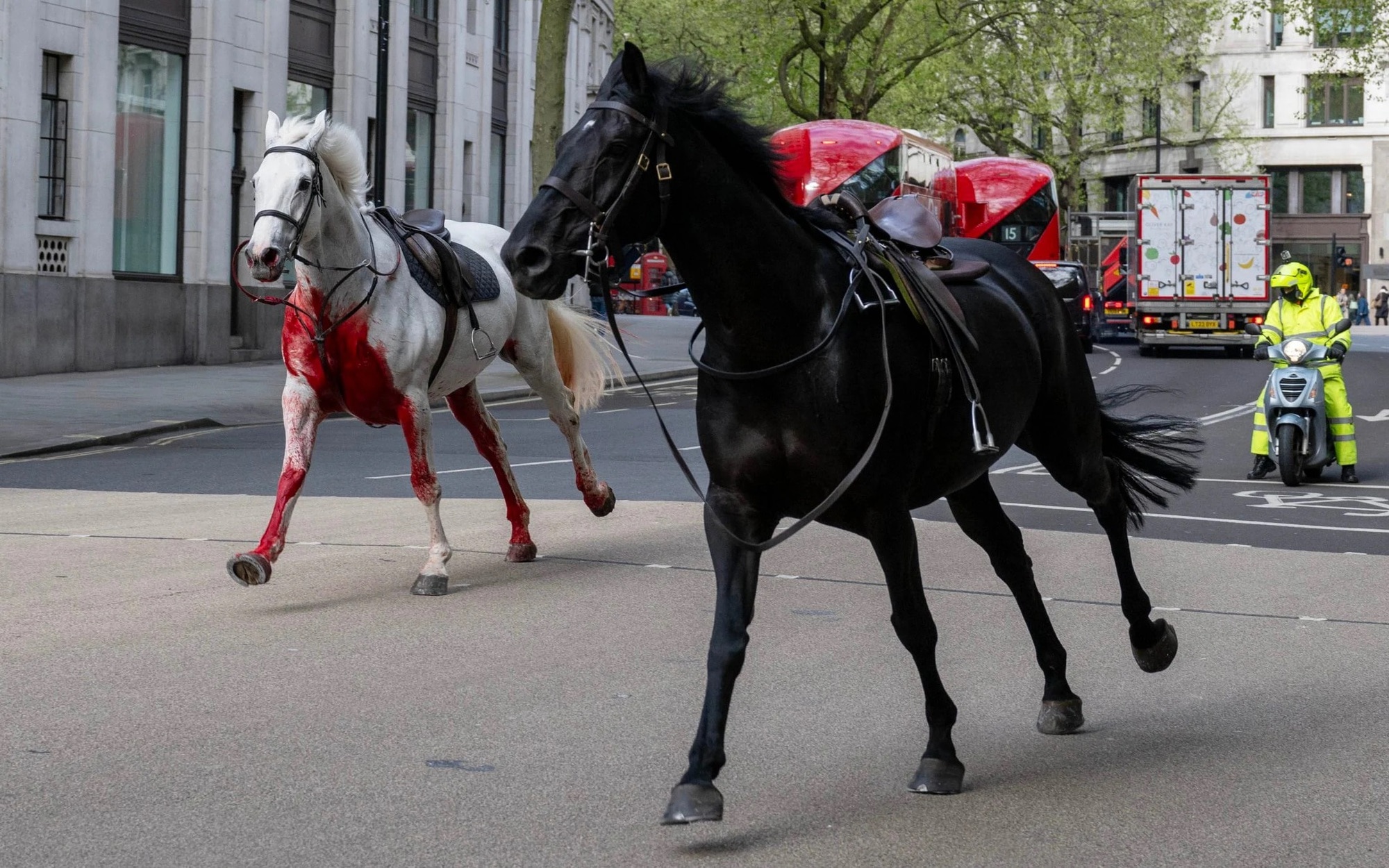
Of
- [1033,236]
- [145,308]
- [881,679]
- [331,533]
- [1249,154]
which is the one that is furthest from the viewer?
[1249,154]

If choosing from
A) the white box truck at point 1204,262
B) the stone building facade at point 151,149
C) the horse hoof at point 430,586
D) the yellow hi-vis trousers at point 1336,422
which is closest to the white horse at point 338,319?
the horse hoof at point 430,586

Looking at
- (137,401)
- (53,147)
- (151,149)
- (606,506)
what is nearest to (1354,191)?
(151,149)

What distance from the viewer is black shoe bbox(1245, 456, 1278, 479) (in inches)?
595

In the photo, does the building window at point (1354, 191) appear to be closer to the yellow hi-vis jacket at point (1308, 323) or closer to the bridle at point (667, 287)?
the yellow hi-vis jacket at point (1308, 323)

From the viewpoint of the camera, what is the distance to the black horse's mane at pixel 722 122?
15.7ft

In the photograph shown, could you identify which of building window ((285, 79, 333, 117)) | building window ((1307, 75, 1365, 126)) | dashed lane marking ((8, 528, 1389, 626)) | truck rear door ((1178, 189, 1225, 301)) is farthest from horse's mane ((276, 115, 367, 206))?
building window ((1307, 75, 1365, 126))

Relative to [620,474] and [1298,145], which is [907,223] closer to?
[620,474]

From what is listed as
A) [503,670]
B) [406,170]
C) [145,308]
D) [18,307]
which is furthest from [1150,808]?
[406,170]

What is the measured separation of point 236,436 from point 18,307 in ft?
25.4

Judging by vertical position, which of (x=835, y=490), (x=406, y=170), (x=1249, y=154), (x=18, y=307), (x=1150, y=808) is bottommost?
(x=1150, y=808)

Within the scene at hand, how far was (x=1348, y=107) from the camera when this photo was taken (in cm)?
7575

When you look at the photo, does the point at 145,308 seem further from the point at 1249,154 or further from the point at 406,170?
the point at 1249,154

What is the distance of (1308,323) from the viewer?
1518 cm

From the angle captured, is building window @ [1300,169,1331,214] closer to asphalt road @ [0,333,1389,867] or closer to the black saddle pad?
asphalt road @ [0,333,1389,867]
